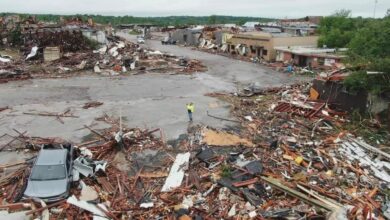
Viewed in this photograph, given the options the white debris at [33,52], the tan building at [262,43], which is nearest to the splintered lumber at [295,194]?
the tan building at [262,43]

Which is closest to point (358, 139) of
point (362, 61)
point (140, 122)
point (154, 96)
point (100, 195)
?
point (362, 61)

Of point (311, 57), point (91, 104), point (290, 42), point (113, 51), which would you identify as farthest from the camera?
point (290, 42)

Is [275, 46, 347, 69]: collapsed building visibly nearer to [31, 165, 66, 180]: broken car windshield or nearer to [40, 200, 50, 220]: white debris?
[31, 165, 66, 180]: broken car windshield

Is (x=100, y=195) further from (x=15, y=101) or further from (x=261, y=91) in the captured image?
(x=261, y=91)

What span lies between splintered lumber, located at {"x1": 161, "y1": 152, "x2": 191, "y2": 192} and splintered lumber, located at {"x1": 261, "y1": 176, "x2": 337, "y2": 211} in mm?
3277

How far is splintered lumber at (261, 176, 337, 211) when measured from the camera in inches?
485

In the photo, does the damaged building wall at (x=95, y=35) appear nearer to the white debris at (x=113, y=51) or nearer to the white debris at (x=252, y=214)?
the white debris at (x=113, y=51)

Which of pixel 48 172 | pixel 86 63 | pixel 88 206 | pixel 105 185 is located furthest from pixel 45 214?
pixel 86 63

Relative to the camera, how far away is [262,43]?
4900 cm

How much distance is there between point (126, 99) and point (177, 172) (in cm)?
1326

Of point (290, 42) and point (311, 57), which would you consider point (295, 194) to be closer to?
point (311, 57)

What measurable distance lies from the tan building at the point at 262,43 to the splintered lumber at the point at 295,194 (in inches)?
1421

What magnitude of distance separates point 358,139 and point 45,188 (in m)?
15.1

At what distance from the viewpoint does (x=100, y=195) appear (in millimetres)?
13391
